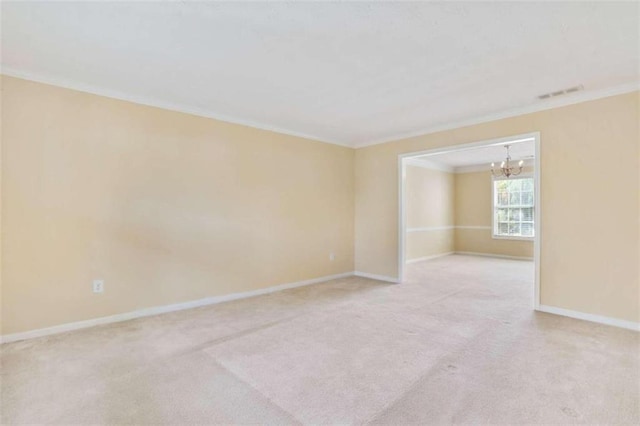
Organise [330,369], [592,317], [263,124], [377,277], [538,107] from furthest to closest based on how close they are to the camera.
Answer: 1. [377,277]
2. [263,124]
3. [538,107]
4. [592,317]
5. [330,369]

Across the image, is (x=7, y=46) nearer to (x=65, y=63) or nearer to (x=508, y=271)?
(x=65, y=63)

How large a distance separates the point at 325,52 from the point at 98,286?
10.3ft

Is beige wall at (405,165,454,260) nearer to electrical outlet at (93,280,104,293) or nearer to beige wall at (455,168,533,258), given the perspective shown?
beige wall at (455,168,533,258)

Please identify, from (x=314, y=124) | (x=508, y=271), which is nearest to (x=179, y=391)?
(x=314, y=124)

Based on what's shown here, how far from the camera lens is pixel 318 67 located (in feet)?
8.89

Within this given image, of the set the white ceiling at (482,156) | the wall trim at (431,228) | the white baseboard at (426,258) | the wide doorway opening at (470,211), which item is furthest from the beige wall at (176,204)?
the white baseboard at (426,258)

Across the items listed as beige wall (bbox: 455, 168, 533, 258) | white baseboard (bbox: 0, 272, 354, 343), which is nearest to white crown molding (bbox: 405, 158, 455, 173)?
beige wall (bbox: 455, 168, 533, 258)

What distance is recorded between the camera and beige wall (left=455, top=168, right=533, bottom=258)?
794cm

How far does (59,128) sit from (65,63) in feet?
2.14

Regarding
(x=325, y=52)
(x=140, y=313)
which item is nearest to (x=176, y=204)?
(x=140, y=313)

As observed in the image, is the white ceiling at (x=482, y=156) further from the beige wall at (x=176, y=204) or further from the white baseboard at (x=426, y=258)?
the white baseboard at (x=426, y=258)

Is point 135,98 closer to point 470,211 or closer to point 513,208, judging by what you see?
point 470,211

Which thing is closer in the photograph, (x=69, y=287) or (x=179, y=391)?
(x=179, y=391)

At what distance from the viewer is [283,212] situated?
4.75 meters
